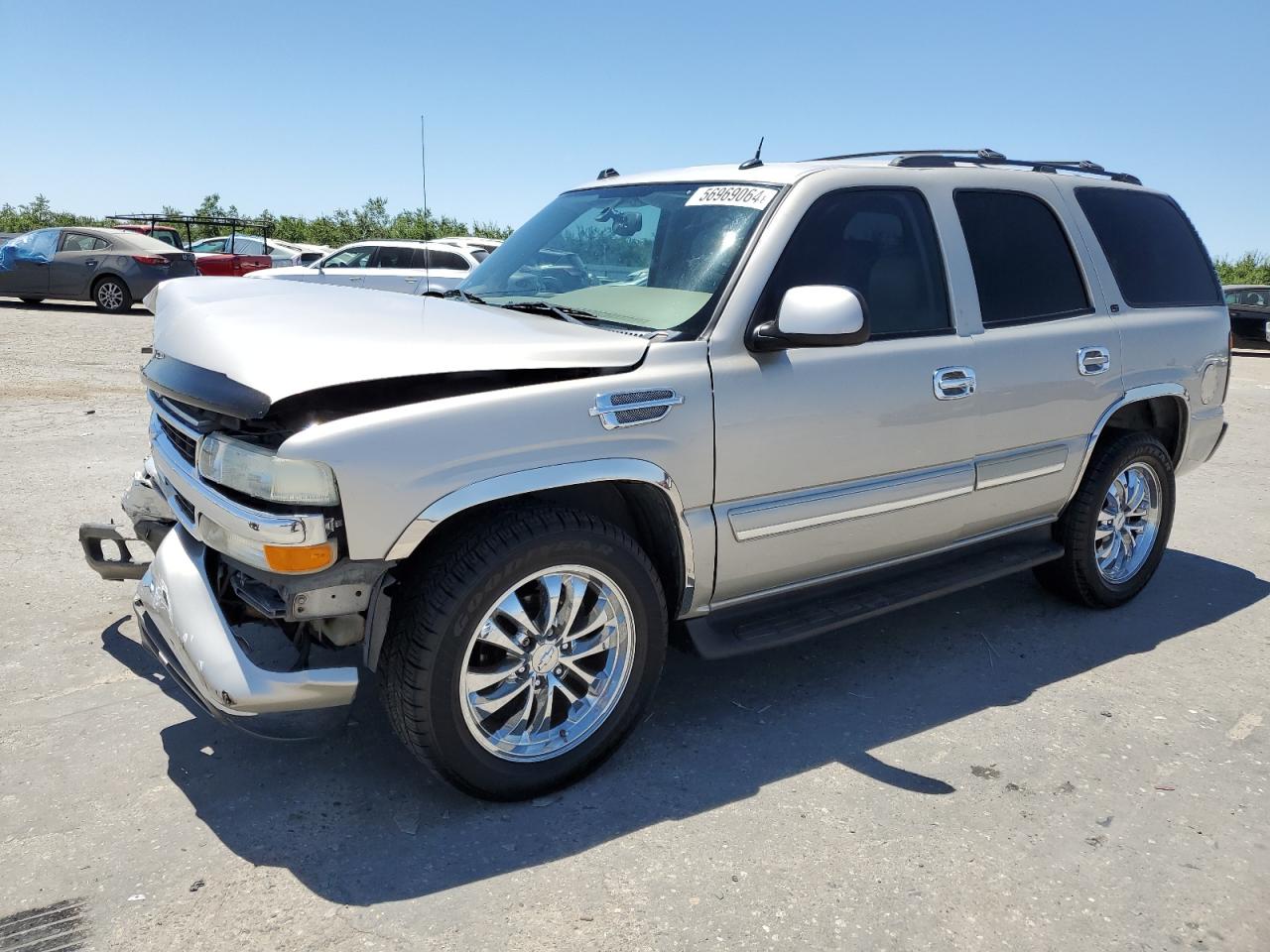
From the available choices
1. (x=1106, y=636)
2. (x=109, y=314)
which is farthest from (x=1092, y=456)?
(x=109, y=314)

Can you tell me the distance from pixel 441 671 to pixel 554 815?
58 centimetres

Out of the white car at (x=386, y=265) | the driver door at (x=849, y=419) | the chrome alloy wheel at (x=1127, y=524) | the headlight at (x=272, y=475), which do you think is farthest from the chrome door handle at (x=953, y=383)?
the white car at (x=386, y=265)

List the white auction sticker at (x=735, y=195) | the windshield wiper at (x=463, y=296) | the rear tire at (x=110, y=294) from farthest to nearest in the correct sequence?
the rear tire at (x=110, y=294) → the windshield wiper at (x=463, y=296) → the white auction sticker at (x=735, y=195)

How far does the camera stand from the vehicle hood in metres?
2.69

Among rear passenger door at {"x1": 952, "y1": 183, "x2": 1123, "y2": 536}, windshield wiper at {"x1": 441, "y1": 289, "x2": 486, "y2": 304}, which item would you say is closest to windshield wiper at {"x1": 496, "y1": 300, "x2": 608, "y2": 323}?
windshield wiper at {"x1": 441, "y1": 289, "x2": 486, "y2": 304}

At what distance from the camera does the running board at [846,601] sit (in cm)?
337

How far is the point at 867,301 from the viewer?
12.0 ft

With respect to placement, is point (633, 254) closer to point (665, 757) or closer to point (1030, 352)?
point (1030, 352)

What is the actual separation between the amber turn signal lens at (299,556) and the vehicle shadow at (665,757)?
79cm

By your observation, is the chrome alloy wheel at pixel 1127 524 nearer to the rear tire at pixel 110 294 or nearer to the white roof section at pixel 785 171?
the white roof section at pixel 785 171

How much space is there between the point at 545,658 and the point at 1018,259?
260cm

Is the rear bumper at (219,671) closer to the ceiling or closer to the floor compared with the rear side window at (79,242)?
closer to the floor

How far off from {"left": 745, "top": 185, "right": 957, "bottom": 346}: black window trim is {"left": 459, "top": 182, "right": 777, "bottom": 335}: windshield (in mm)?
138

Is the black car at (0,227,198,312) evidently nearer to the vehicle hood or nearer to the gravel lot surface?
the gravel lot surface
